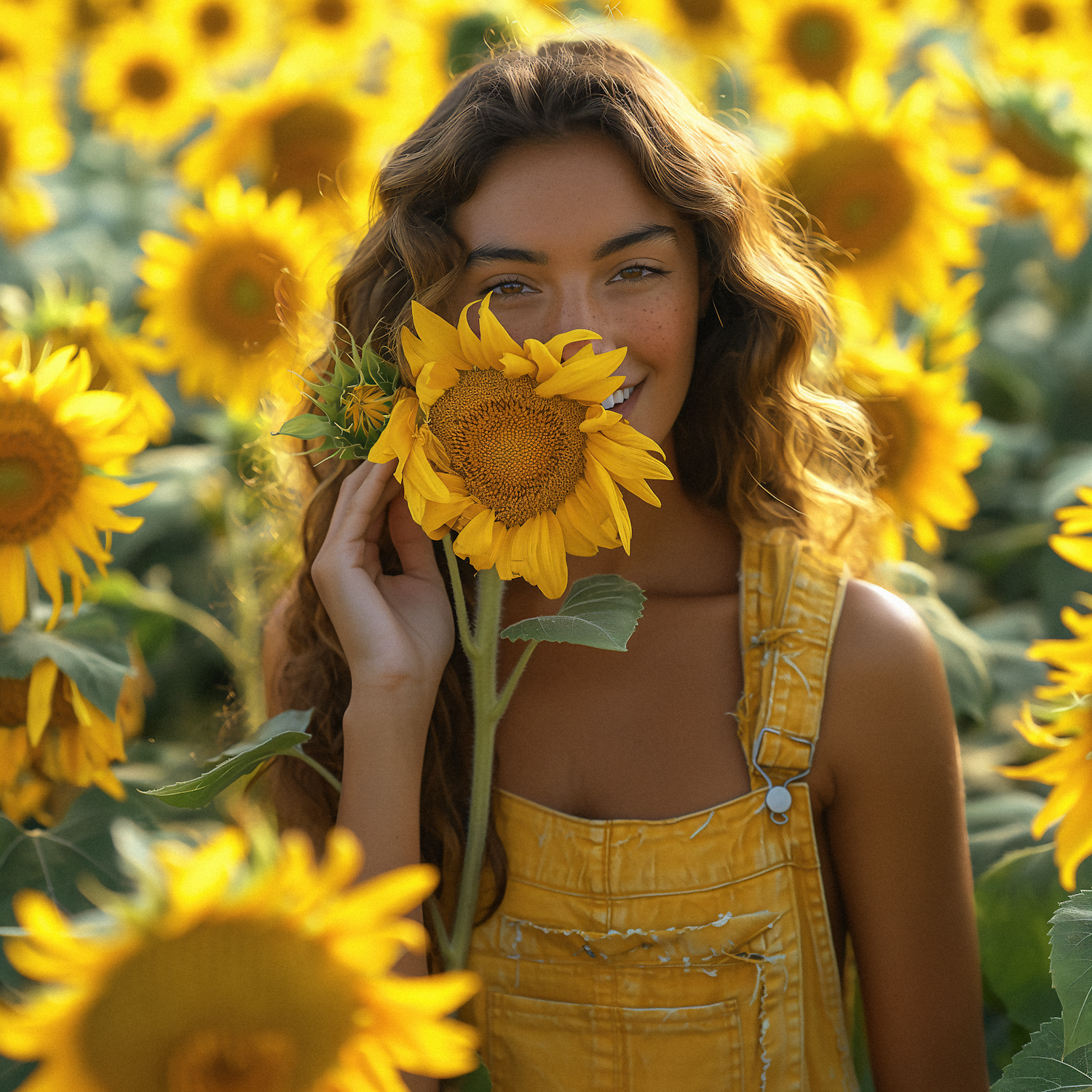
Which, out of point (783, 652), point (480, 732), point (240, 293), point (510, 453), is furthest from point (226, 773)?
point (240, 293)

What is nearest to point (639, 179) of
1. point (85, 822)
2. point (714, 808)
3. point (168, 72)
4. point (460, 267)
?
point (460, 267)

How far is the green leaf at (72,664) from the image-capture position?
44.5 inches

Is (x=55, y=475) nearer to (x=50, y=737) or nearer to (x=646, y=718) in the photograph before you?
(x=50, y=737)

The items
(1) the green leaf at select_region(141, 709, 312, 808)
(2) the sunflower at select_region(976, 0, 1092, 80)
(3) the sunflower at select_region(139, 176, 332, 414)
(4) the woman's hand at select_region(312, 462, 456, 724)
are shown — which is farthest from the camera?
(2) the sunflower at select_region(976, 0, 1092, 80)

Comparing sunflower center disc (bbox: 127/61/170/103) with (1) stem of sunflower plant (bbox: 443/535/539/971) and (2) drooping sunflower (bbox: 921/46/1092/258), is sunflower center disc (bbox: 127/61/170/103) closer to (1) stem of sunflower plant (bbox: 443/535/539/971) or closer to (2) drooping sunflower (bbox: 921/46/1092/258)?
(2) drooping sunflower (bbox: 921/46/1092/258)

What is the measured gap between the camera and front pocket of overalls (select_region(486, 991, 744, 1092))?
3.53ft

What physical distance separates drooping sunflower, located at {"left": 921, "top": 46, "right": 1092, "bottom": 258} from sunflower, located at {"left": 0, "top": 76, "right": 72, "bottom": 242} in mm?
1503

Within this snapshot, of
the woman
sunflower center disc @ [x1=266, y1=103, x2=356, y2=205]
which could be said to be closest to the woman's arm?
the woman

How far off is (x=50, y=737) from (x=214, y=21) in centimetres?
209

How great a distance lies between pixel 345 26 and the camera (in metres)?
2.74

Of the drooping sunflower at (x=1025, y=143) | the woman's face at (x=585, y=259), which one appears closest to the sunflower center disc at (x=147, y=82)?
the drooping sunflower at (x=1025, y=143)

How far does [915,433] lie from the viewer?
5.25 feet

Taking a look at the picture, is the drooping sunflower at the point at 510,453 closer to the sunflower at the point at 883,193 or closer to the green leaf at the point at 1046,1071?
the green leaf at the point at 1046,1071

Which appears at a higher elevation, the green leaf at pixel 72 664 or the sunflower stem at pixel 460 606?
the sunflower stem at pixel 460 606
